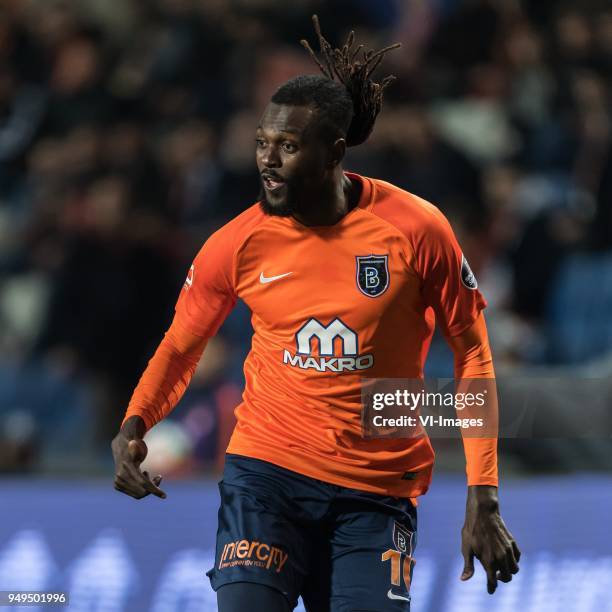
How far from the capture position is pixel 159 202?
8078mm

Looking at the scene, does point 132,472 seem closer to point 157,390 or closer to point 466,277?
point 157,390

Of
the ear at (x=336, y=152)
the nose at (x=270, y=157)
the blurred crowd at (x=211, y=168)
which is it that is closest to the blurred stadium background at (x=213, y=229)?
the blurred crowd at (x=211, y=168)

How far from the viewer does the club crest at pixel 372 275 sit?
3.54 metres

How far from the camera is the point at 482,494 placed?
3.49 m

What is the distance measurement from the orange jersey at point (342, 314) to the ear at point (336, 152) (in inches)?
5.6

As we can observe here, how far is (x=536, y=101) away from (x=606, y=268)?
181 centimetres

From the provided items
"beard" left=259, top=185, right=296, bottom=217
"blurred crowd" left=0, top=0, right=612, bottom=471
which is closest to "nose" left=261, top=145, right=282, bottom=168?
"beard" left=259, top=185, right=296, bottom=217

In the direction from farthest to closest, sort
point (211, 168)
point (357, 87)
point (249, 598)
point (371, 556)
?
1. point (211, 168)
2. point (357, 87)
3. point (371, 556)
4. point (249, 598)

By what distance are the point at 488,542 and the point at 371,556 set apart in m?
0.31

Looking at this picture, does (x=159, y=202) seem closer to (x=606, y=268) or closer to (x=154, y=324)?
(x=154, y=324)

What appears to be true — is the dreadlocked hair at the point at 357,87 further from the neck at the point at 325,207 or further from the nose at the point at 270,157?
the nose at the point at 270,157

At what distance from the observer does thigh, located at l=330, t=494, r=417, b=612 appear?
3398 mm

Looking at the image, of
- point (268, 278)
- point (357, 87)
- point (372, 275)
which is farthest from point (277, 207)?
point (357, 87)

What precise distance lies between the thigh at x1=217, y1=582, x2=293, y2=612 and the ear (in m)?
1.16
